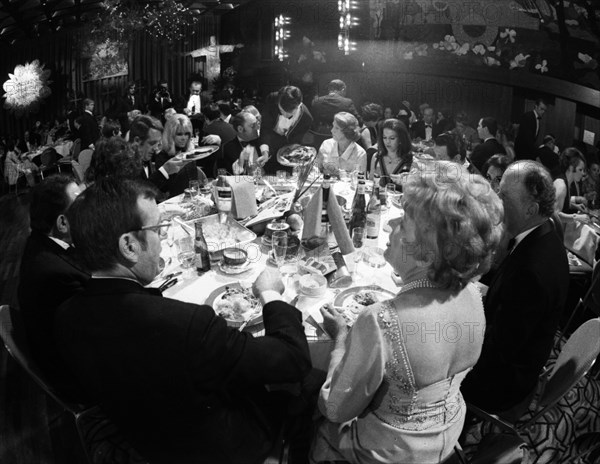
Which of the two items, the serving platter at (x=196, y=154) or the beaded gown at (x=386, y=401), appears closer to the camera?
the beaded gown at (x=386, y=401)

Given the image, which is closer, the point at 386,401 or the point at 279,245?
the point at 386,401

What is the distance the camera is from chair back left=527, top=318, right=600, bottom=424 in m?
1.52

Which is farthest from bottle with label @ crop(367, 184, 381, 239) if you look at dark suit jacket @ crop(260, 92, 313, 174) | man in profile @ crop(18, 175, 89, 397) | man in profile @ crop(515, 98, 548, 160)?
man in profile @ crop(515, 98, 548, 160)

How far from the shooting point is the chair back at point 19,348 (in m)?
1.58

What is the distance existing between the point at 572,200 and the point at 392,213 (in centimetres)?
197

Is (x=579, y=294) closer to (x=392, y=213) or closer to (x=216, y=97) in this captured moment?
(x=392, y=213)

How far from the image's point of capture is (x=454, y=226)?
1244mm

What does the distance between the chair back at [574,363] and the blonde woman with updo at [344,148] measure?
2.77 meters

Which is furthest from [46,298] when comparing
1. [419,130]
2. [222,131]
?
[419,130]

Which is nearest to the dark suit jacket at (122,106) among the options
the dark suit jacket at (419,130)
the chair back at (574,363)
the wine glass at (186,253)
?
the dark suit jacket at (419,130)

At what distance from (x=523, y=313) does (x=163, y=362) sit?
1.26 m

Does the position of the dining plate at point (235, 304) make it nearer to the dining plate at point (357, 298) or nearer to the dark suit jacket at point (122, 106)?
the dining plate at point (357, 298)

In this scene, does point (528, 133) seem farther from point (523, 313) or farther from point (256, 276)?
point (256, 276)

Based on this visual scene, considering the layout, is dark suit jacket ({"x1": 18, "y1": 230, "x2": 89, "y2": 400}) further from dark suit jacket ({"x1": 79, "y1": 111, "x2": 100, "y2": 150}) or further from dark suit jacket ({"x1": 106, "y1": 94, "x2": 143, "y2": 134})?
dark suit jacket ({"x1": 106, "y1": 94, "x2": 143, "y2": 134})
